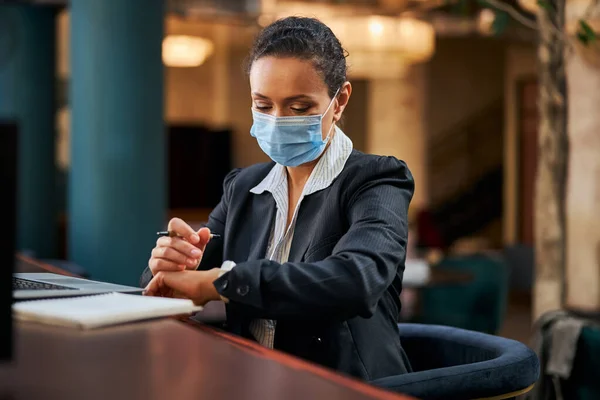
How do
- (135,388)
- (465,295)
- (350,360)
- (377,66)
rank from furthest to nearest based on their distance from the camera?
1. (377,66)
2. (465,295)
3. (350,360)
4. (135,388)

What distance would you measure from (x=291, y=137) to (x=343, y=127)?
0.48 m

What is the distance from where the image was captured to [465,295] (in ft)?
20.3

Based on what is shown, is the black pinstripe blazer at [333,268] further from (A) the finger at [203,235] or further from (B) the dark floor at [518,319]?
(B) the dark floor at [518,319]

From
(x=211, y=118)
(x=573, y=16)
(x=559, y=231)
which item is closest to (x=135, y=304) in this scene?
(x=559, y=231)

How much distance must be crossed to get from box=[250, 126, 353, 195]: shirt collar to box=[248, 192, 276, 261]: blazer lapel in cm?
2

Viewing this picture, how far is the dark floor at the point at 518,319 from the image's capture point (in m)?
8.41

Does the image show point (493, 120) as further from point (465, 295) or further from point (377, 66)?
point (465, 295)

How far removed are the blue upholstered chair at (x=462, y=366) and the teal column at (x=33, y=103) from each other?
21.0 feet

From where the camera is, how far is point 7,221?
1.25m

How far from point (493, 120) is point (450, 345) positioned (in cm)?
1538

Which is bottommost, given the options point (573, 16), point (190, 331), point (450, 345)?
point (450, 345)

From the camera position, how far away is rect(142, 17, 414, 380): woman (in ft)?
5.73

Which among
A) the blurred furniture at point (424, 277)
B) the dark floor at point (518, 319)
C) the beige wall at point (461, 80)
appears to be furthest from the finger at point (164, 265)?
the beige wall at point (461, 80)

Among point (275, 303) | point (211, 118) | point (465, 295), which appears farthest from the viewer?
point (211, 118)
